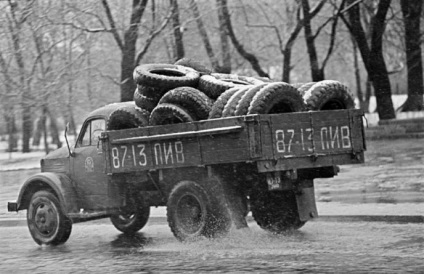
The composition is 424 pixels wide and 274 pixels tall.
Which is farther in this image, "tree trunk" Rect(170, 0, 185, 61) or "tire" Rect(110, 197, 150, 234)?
"tree trunk" Rect(170, 0, 185, 61)

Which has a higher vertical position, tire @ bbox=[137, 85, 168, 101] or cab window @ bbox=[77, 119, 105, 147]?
tire @ bbox=[137, 85, 168, 101]

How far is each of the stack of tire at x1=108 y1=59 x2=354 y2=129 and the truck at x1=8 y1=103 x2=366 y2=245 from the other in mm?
216

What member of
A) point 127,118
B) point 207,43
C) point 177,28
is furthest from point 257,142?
point 207,43

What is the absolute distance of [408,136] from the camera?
104ft

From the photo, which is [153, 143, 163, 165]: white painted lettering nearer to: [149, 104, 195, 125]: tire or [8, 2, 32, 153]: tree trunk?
[149, 104, 195, 125]: tire

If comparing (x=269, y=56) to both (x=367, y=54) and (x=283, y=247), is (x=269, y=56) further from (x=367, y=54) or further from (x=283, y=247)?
(x=283, y=247)

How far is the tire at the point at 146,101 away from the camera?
1181cm

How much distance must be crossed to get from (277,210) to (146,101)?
94.2 inches

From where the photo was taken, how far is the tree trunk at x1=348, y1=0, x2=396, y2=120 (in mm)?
33094

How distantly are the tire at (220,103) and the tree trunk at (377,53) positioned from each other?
74.3ft

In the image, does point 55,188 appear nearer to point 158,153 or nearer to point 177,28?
point 158,153

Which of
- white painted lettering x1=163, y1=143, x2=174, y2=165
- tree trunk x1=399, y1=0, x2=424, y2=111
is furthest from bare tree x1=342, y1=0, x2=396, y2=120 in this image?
white painted lettering x1=163, y1=143, x2=174, y2=165

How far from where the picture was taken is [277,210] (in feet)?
39.6

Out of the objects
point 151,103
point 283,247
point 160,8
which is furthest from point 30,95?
point 283,247
